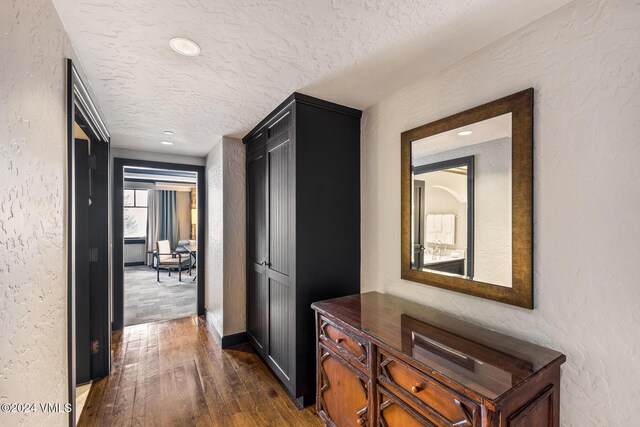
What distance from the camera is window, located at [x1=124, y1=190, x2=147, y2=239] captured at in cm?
797

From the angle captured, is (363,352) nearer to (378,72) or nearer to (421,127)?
(421,127)

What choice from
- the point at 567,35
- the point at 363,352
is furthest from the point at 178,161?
the point at 567,35

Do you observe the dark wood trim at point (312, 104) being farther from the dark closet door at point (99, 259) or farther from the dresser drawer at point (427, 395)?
the dresser drawer at point (427, 395)

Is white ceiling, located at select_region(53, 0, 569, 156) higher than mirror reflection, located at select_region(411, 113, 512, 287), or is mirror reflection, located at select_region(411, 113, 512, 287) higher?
white ceiling, located at select_region(53, 0, 569, 156)

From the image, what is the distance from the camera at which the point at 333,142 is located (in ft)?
7.20

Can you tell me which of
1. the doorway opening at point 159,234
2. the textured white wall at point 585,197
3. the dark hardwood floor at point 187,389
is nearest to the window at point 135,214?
the doorway opening at point 159,234

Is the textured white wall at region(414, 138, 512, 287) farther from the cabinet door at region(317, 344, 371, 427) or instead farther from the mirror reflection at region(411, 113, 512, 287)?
the cabinet door at region(317, 344, 371, 427)

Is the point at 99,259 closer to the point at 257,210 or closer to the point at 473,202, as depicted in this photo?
the point at 257,210

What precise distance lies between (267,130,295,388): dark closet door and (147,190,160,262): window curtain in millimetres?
6769

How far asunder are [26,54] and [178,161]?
123 inches

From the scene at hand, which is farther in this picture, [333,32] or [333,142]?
[333,142]

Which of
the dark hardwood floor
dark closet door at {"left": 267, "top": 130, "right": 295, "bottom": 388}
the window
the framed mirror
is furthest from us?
the window

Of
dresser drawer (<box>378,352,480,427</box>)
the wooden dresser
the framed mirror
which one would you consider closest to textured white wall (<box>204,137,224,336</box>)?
the wooden dresser

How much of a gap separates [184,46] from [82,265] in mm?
2039
